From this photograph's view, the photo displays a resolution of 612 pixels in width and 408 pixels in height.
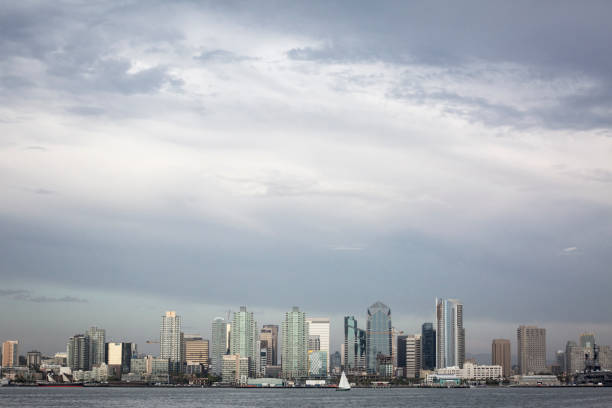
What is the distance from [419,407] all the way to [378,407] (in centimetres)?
749

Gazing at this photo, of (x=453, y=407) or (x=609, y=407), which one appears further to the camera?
(x=453, y=407)

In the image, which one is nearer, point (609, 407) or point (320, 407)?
point (609, 407)

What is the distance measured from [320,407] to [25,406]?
49109 mm

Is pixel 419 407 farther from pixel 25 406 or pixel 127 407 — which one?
pixel 25 406

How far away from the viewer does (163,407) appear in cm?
12812

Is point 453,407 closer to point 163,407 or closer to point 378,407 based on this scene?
point 378,407

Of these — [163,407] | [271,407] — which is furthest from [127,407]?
[271,407]

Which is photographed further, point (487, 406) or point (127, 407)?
point (487, 406)

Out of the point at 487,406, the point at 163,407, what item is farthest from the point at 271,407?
the point at 487,406

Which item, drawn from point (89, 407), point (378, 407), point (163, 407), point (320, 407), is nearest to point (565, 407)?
point (378, 407)

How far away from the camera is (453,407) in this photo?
134250 mm

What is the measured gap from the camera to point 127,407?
12656 centimetres

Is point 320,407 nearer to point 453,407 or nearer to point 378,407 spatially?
point 378,407

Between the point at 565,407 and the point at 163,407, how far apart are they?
65.7m
